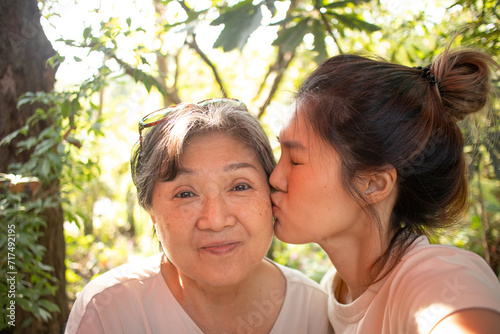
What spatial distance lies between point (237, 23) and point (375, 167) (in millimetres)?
1316

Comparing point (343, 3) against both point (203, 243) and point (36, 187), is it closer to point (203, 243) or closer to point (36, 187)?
point (203, 243)

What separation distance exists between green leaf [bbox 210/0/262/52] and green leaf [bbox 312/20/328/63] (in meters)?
0.38

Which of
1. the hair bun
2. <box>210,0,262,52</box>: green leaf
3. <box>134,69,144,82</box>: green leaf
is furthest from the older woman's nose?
<box>210,0,262,52</box>: green leaf

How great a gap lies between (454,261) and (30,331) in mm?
2165

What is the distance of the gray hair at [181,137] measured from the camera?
1668 mm

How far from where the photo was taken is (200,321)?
5.80ft

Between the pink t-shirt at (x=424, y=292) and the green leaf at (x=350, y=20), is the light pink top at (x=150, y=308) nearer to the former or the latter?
the pink t-shirt at (x=424, y=292)

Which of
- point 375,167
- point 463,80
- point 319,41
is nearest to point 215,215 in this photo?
point 375,167

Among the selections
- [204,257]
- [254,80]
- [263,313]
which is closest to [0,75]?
[204,257]

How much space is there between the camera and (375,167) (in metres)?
1.58

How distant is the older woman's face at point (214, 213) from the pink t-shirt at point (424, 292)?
49 centimetres

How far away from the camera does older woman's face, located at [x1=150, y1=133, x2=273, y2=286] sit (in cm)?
159

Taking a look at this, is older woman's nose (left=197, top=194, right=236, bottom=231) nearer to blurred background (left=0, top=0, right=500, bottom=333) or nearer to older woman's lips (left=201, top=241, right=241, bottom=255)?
older woman's lips (left=201, top=241, right=241, bottom=255)

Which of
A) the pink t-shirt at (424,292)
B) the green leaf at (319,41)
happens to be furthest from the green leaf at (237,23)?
the pink t-shirt at (424,292)
